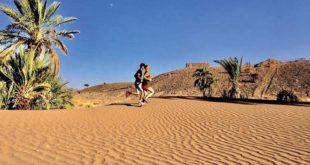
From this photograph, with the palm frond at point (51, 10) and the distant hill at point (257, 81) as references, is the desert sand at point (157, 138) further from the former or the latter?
the distant hill at point (257, 81)

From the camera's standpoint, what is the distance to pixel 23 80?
15.5 metres

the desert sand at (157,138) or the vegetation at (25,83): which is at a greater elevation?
the vegetation at (25,83)

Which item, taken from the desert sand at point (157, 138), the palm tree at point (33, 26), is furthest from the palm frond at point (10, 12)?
the desert sand at point (157, 138)

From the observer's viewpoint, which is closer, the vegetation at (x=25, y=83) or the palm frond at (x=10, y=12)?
the vegetation at (x=25, y=83)

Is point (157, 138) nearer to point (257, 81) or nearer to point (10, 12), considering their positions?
point (10, 12)

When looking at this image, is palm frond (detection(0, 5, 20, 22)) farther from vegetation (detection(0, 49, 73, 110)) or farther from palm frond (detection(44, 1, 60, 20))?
vegetation (detection(0, 49, 73, 110))

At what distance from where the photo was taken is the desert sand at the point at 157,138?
6.10 m

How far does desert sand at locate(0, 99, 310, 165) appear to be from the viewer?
6.10 metres

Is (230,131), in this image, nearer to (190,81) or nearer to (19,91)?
(19,91)

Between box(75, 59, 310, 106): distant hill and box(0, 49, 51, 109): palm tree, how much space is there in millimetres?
31422

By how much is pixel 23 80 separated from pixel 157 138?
9.60 meters

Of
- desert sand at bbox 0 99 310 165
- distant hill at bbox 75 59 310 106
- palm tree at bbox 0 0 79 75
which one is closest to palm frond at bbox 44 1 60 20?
palm tree at bbox 0 0 79 75

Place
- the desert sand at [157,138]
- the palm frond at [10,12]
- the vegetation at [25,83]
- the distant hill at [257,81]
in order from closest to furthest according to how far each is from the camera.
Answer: the desert sand at [157,138]
the vegetation at [25,83]
the palm frond at [10,12]
the distant hill at [257,81]

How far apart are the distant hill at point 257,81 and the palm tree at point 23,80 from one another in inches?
1237
